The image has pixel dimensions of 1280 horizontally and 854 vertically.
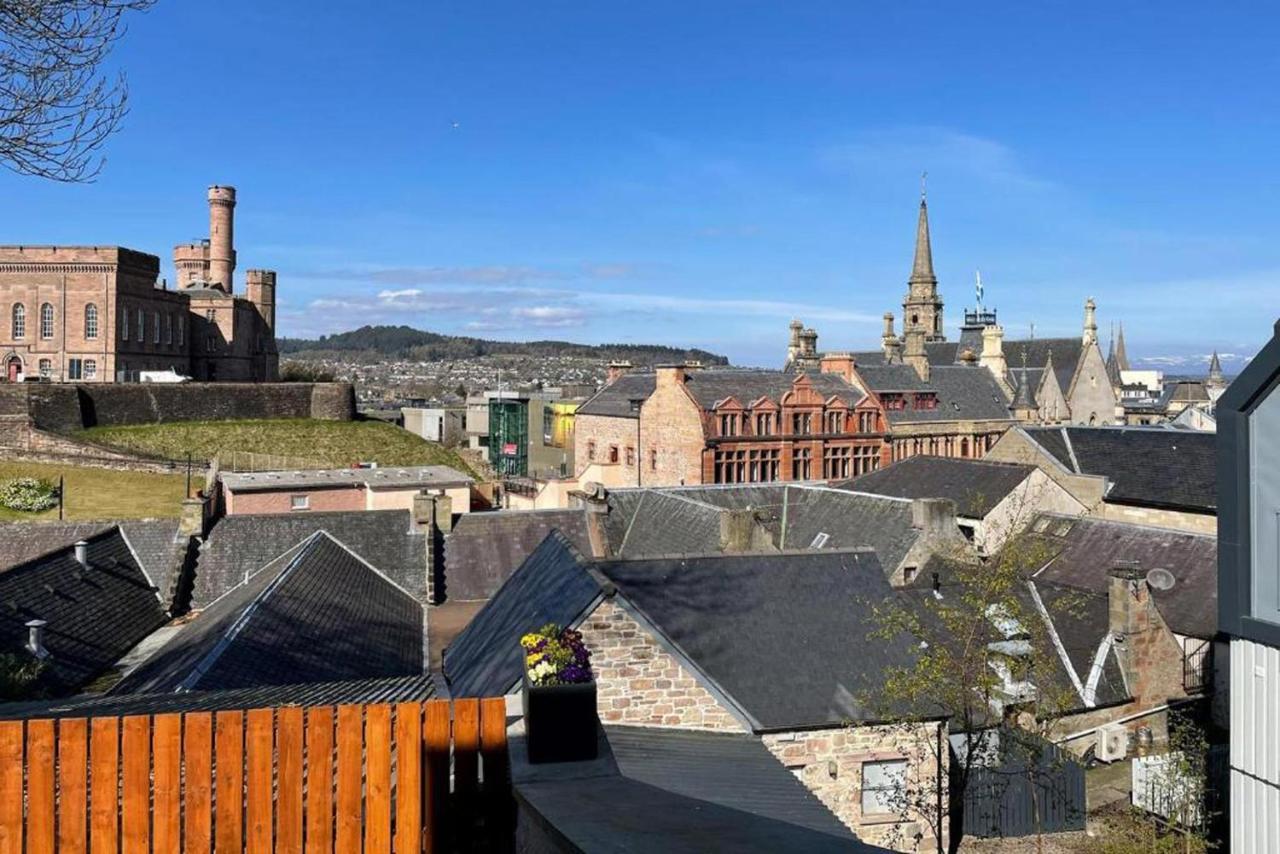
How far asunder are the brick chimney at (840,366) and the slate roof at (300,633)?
34580 mm

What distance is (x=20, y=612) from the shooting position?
72.5ft

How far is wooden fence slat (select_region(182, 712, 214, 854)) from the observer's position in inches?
255

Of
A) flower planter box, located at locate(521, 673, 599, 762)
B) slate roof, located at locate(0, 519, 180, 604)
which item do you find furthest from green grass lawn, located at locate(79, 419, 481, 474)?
flower planter box, located at locate(521, 673, 599, 762)

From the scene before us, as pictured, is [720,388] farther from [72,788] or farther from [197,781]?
[72,788]

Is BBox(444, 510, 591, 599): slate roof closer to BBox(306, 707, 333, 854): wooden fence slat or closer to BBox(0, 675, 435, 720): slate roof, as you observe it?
BBox(0, 675, 435, 720): slate roof

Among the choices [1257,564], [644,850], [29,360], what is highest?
[29,360]

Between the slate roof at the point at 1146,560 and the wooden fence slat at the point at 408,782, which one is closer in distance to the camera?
the wooden fence slat at the point at 408,782

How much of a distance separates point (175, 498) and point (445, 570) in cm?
2604

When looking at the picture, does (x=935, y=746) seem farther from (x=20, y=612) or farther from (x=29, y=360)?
(x=29, y=360)

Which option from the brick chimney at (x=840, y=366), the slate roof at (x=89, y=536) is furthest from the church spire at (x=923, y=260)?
the slate roof at (x=89, y=536)

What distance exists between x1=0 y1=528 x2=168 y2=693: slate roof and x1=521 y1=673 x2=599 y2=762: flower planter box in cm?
1657

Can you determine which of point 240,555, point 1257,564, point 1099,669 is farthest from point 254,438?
point 1257,564

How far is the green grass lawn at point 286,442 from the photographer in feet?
198

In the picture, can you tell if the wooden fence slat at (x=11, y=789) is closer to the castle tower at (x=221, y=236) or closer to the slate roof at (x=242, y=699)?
the slate roof at (x=242, y=699)
